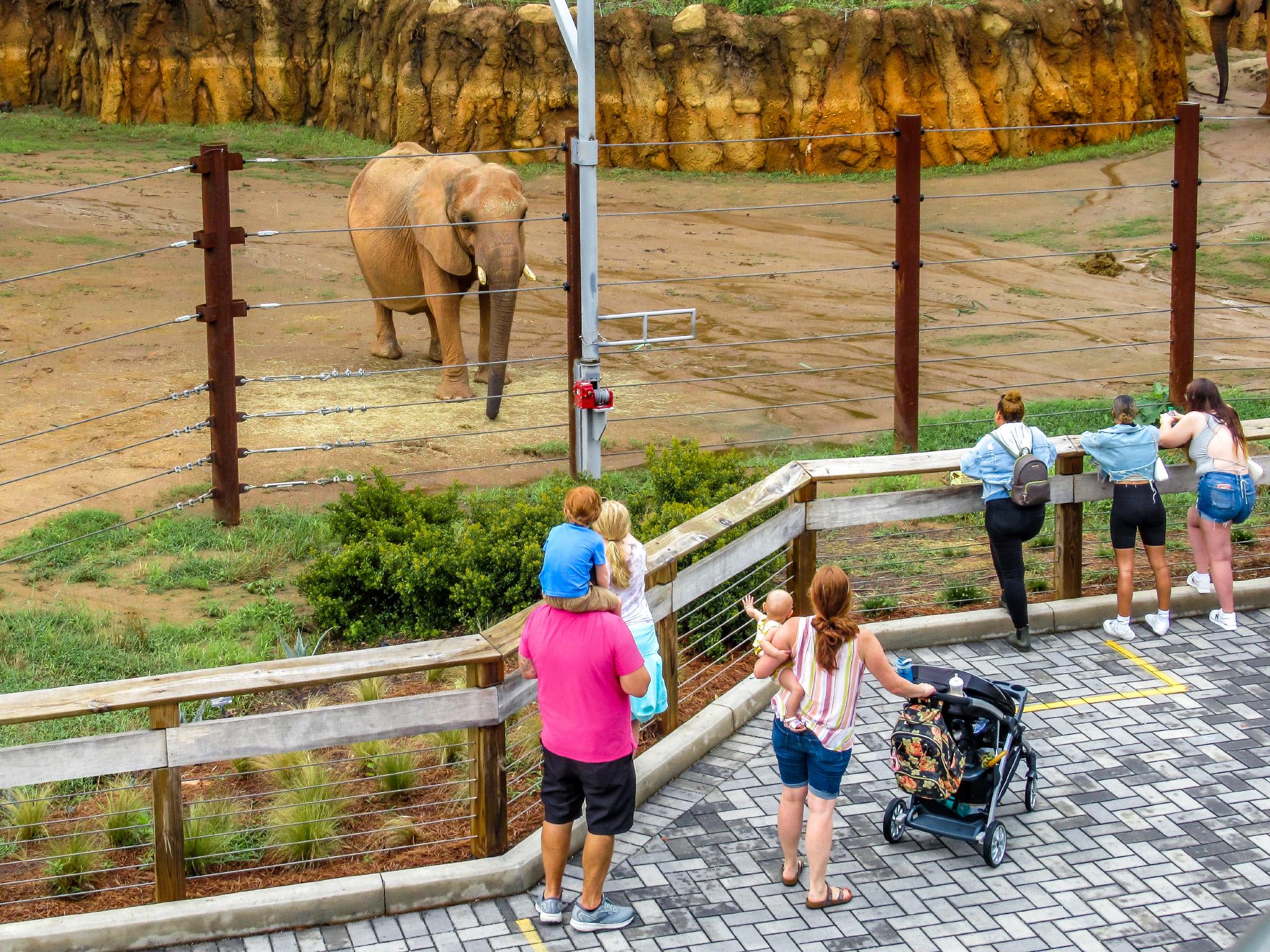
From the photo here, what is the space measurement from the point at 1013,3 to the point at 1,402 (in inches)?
816

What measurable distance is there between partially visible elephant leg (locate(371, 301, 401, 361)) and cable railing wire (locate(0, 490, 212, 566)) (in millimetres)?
5589

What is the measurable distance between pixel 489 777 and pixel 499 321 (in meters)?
8.85

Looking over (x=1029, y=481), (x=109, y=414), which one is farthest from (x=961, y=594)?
(x=109, y=414)

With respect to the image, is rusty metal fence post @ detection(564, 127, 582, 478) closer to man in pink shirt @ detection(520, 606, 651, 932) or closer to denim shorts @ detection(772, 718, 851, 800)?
denim shorts @ detection(772, 718, 851, 800)

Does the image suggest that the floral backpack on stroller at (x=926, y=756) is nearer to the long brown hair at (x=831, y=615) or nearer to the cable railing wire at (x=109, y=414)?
the long brown hair at (x=831, y=615)

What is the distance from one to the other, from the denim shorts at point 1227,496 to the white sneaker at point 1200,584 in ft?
1.44

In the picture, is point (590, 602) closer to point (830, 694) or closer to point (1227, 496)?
point (830, 694)

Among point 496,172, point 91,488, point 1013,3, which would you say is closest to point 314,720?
point 91,488

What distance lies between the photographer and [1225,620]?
8.69 metres

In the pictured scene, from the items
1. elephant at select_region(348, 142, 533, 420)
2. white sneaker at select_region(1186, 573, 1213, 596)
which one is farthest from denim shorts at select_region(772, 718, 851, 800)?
elephant at select_region(348, 142, 533, 420)

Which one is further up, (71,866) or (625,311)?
(625,311)

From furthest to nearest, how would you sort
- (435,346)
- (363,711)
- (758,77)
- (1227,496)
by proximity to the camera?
(758,77) → (435,346) → (1227,496) → (363,711)

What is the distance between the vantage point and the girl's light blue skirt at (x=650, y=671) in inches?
252

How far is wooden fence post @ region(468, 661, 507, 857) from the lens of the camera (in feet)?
19.9
